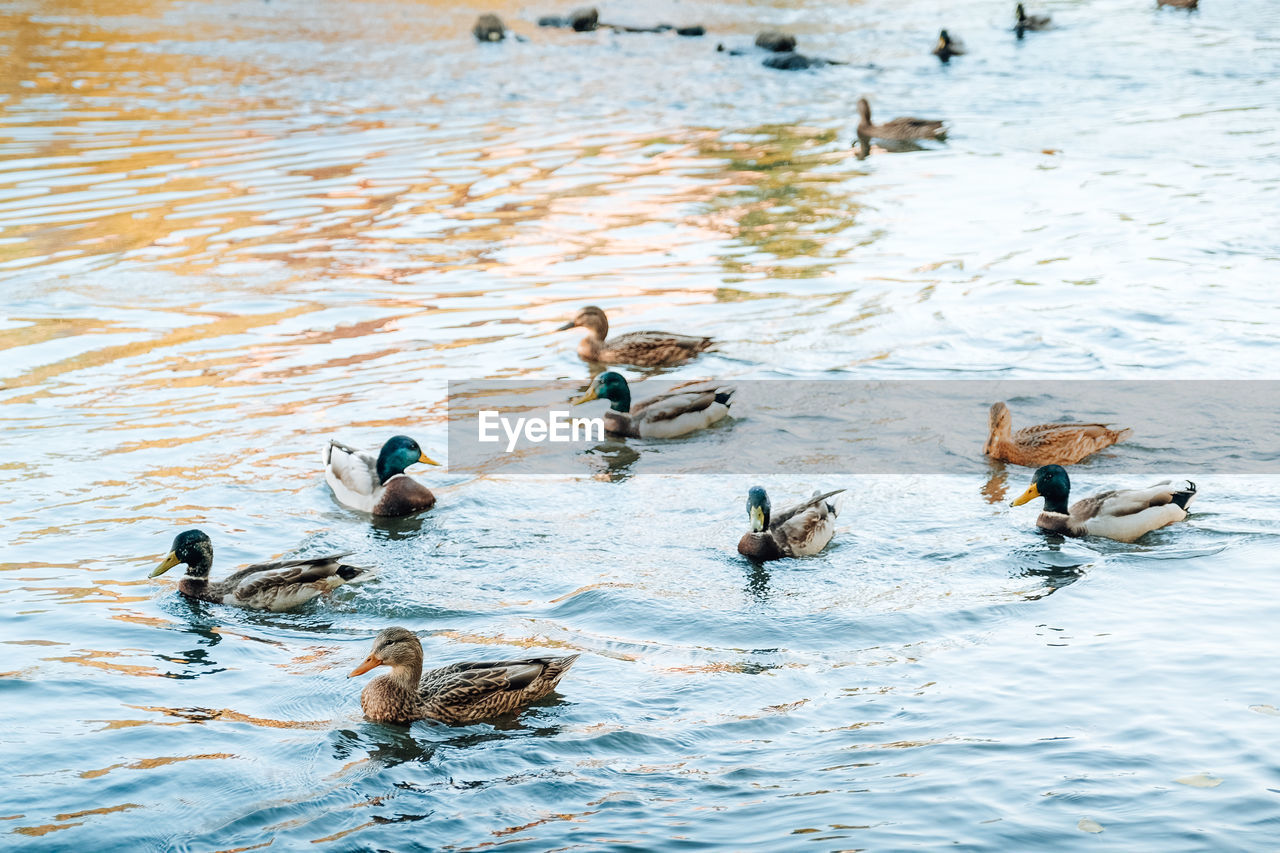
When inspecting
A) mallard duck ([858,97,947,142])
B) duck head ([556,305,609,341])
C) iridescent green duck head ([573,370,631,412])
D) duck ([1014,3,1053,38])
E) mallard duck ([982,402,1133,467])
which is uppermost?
duck ([1014,3,1053,38])

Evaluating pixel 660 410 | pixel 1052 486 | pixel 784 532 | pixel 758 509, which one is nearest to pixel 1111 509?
pixel 1052 486

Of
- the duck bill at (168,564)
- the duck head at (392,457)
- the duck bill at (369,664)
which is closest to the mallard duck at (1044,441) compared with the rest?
the duck head at (392,457)

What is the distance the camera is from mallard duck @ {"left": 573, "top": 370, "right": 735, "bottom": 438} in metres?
12.5

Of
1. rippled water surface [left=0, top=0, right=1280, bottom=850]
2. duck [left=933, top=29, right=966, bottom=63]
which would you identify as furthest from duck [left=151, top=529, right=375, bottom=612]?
duck [left=933, top=29, right=966, bottom=63]

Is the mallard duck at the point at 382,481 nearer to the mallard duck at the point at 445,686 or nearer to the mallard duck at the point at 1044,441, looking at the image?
the mallard duck at the point at 445,686

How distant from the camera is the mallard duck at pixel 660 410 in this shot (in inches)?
493

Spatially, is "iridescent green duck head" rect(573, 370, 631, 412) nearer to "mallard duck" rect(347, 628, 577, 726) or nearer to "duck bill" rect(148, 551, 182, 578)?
"duck bill" rect(148, 551, 182, 578)

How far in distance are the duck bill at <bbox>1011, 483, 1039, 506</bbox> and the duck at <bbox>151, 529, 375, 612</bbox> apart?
4.92 meters

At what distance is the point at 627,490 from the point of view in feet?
37.3

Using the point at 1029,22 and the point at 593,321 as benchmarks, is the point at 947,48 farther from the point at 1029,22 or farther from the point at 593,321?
the point at 593,321

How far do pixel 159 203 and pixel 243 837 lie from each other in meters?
16.7

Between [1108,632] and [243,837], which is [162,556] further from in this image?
[1108,632]

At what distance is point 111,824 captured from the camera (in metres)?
6.57

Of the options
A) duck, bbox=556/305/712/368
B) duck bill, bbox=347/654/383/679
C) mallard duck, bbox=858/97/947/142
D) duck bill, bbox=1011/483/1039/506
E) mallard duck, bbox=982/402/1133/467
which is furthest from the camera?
mallard duck, bbox=858/97/947/142
